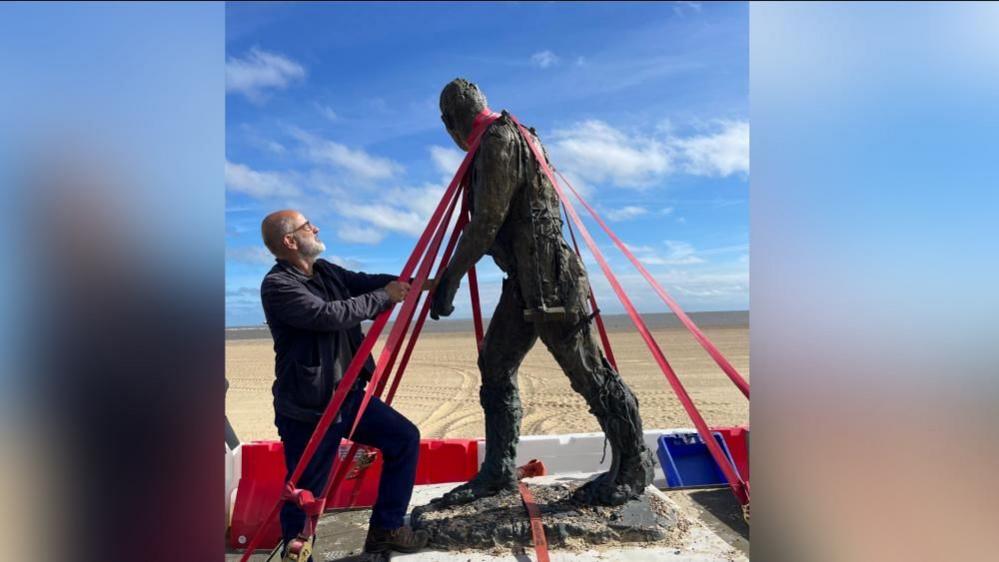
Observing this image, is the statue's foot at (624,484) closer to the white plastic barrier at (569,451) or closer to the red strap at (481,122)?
the white plastic barrier at (569,451)

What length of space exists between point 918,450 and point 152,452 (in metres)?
1.11

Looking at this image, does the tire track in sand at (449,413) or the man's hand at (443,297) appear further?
the tire track in sand at (449,413)

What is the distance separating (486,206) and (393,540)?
1.77m

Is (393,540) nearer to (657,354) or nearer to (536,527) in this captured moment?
(536,527)

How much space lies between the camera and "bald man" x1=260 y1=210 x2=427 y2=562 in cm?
253

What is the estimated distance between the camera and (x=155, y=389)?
32.4 inches

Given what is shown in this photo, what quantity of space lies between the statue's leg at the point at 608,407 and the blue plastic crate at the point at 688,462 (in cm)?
144

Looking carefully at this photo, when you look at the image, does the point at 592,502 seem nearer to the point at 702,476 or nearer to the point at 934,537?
the point at 702,476

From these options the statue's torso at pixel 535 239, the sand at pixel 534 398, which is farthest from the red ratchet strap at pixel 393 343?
the sand at pixel 534 398

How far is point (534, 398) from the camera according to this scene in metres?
11.1

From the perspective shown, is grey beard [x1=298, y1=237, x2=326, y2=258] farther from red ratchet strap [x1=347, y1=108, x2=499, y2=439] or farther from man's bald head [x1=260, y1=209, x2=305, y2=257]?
red ratchet strap [x1=347, y1=108, x2=499, y2=439]

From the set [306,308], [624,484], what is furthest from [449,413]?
[306,308]

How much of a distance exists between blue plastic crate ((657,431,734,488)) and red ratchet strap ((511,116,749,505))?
5.54 ft

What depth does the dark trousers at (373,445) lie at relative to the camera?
264 centimetres
